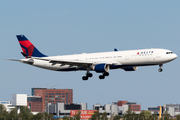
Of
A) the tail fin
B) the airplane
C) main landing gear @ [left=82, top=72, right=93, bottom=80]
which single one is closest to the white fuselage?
the airplane

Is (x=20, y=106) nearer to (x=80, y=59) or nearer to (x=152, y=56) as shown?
(x=80, y=59)

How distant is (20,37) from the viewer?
295ft

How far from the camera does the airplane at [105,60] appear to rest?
69887 mm

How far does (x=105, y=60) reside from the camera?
74.2m

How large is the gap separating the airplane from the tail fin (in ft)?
0.79

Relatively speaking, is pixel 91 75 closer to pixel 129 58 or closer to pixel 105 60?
pixel 105 60

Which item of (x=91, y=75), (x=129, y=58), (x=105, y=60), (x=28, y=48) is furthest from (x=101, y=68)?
(x=28, y=48)

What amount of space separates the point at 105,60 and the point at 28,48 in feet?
75.5

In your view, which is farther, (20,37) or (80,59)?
(20,37)

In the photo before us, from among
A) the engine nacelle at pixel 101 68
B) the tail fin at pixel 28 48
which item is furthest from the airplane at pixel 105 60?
the tail fin at pixel 28 48

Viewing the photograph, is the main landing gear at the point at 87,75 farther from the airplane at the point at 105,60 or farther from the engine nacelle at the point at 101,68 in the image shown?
the engine nacelle at the point at 101,68

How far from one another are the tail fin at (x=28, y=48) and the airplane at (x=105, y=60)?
24 centimetres

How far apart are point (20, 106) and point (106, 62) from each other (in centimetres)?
12793

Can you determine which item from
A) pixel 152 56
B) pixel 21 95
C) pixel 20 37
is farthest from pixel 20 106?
pixel 152 56
